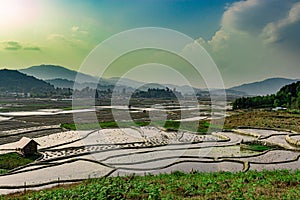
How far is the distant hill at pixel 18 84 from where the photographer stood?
5679 inches

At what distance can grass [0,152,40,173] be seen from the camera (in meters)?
15.9

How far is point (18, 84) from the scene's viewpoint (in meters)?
154

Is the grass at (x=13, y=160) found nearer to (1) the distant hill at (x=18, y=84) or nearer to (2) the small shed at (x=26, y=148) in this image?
(2) the small shed at (x=26, y=148)

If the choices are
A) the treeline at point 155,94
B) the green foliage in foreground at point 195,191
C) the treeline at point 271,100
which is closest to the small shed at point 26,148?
the green foliage in foreground at point 195,191

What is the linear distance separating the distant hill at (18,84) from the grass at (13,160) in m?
135

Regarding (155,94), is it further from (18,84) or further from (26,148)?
(26,148)

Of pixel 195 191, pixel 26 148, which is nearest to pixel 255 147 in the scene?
pixel 195 191

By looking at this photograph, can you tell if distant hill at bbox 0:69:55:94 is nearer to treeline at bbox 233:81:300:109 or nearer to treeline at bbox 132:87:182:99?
treeline at bbox 132:87:182:99

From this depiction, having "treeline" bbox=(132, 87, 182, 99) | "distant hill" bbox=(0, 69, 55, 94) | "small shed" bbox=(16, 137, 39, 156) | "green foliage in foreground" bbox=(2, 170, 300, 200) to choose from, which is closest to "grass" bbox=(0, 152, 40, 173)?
"small shed" bbox=(16, 137, 39, 156)

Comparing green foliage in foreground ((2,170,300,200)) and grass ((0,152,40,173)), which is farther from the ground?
green foliage in foreground ((2,170,300,200))

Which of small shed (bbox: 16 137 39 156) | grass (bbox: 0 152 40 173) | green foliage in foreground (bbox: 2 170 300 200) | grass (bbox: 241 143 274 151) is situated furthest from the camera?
grass (bbox: 241 143 274 151)

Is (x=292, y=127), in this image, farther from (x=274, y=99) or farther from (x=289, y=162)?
(x=274, y=99)

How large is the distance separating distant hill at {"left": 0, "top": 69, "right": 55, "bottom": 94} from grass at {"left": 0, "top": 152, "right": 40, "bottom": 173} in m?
A: 135

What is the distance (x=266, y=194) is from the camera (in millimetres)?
7875
